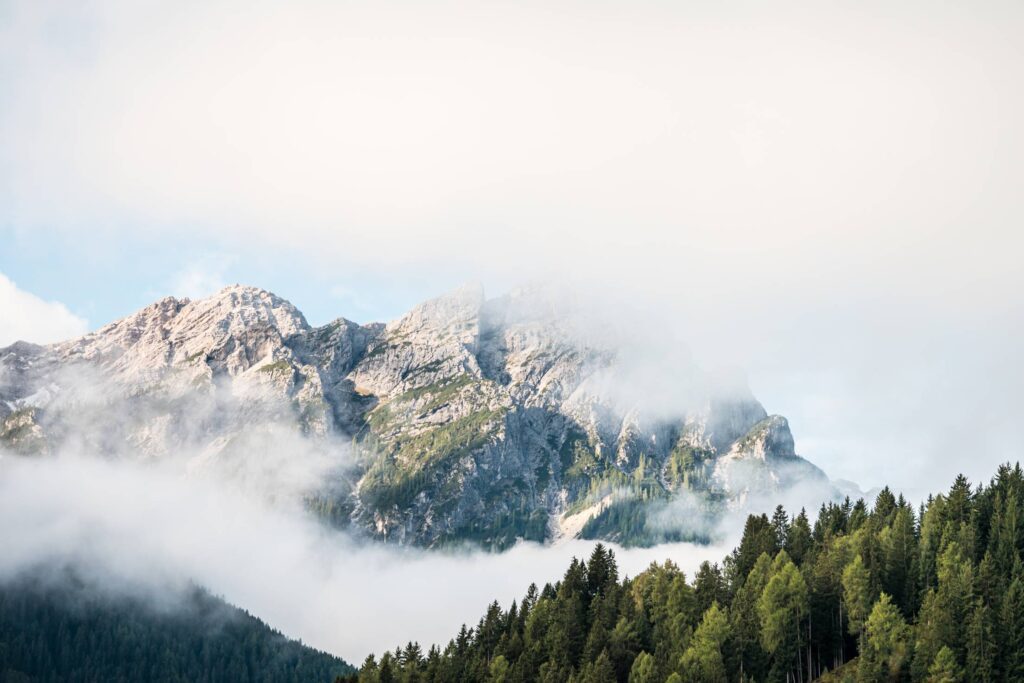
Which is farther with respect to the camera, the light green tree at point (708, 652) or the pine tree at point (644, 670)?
the pine tree at point (644, 670)

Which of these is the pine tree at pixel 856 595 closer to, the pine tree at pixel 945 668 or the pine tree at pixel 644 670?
the pine tree at pixel 945 668

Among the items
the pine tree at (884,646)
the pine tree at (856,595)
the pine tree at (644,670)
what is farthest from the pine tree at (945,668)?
the pine tree at (644,670)

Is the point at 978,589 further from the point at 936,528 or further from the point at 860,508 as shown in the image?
the point at 860,508

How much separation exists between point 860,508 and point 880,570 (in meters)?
30.4

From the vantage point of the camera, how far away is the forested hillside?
117938 millimetres

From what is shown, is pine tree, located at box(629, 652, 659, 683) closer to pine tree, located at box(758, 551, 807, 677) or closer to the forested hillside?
the forested hillside

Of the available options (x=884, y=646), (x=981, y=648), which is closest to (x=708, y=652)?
(x=884, y=646)

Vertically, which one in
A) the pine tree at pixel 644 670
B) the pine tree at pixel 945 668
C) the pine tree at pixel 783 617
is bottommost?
the pine tree at pixel 644 670

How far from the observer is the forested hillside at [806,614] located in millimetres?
117938

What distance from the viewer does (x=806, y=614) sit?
13238 centimetres

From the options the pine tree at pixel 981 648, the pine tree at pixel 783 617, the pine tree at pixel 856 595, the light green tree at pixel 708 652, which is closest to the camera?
the pine tree at pixel 981 648

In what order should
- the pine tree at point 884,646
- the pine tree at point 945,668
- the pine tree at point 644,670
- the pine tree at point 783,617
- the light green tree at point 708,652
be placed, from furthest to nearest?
1. the pine tree at point 783,617
2. the pine tree at point 644,670
3. the light green tree at point 708,652
4. the pine tree at point 884,646
5. the pine tree at point 945,668

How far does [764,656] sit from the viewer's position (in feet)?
432

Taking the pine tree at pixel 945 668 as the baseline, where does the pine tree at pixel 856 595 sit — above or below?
above
